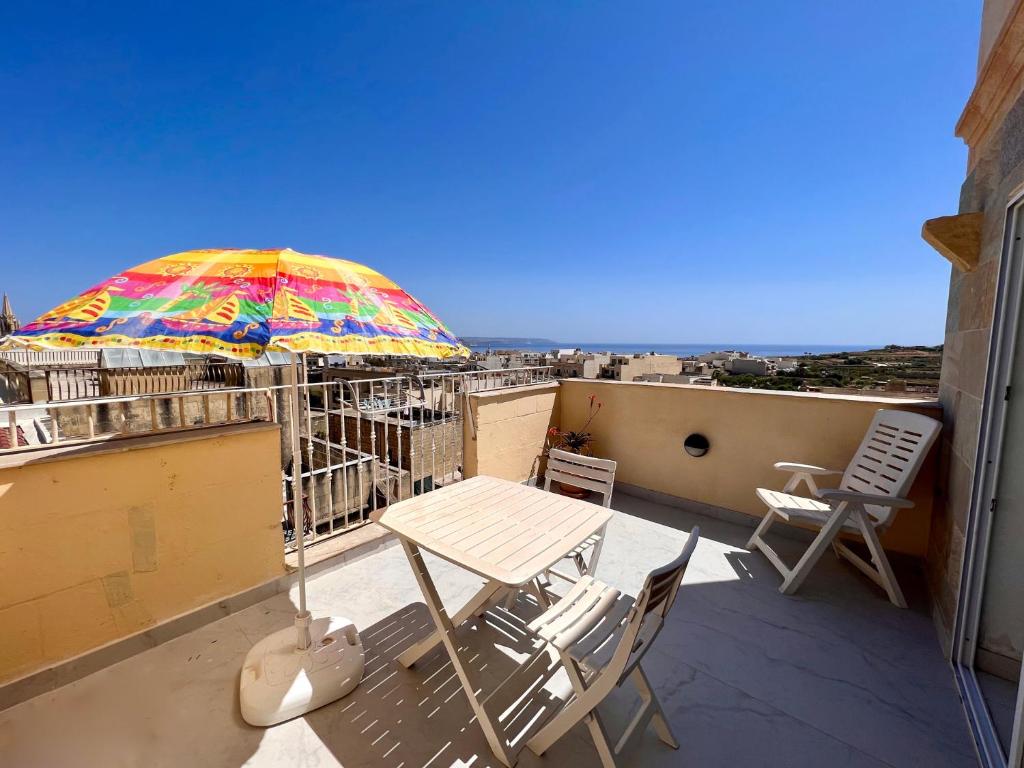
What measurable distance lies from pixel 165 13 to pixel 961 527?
340 inches

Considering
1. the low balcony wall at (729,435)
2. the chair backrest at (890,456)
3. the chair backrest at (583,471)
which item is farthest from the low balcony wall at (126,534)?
the chair backrest at (890,456)

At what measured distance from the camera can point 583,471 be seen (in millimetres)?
2617

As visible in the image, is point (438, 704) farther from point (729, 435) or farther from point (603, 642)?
point (729, 435)

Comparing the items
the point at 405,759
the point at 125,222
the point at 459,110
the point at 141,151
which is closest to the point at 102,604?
the point at 405,759

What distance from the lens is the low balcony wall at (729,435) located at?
117 inches

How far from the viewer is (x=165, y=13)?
456 cm

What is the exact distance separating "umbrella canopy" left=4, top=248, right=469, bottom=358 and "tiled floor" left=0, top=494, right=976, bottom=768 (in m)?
1.52

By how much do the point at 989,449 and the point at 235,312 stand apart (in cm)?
323

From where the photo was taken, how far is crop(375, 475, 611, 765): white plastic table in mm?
1418

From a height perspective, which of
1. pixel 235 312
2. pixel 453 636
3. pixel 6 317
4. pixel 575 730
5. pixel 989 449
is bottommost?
pixel 575 730

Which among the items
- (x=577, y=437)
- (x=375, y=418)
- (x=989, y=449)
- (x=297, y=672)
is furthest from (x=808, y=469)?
(x=375, y=418)

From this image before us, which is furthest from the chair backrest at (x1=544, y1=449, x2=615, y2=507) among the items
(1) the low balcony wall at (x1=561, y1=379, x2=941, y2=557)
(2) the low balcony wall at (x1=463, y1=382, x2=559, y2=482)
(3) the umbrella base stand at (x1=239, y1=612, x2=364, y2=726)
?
(3) the umbrella base stand at (x1=239, y1=612, x2=364, y2=726)

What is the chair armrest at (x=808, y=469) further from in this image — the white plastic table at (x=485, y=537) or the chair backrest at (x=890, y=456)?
the white plastic table at (x=485, y=537)

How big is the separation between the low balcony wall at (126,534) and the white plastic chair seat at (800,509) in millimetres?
3392
